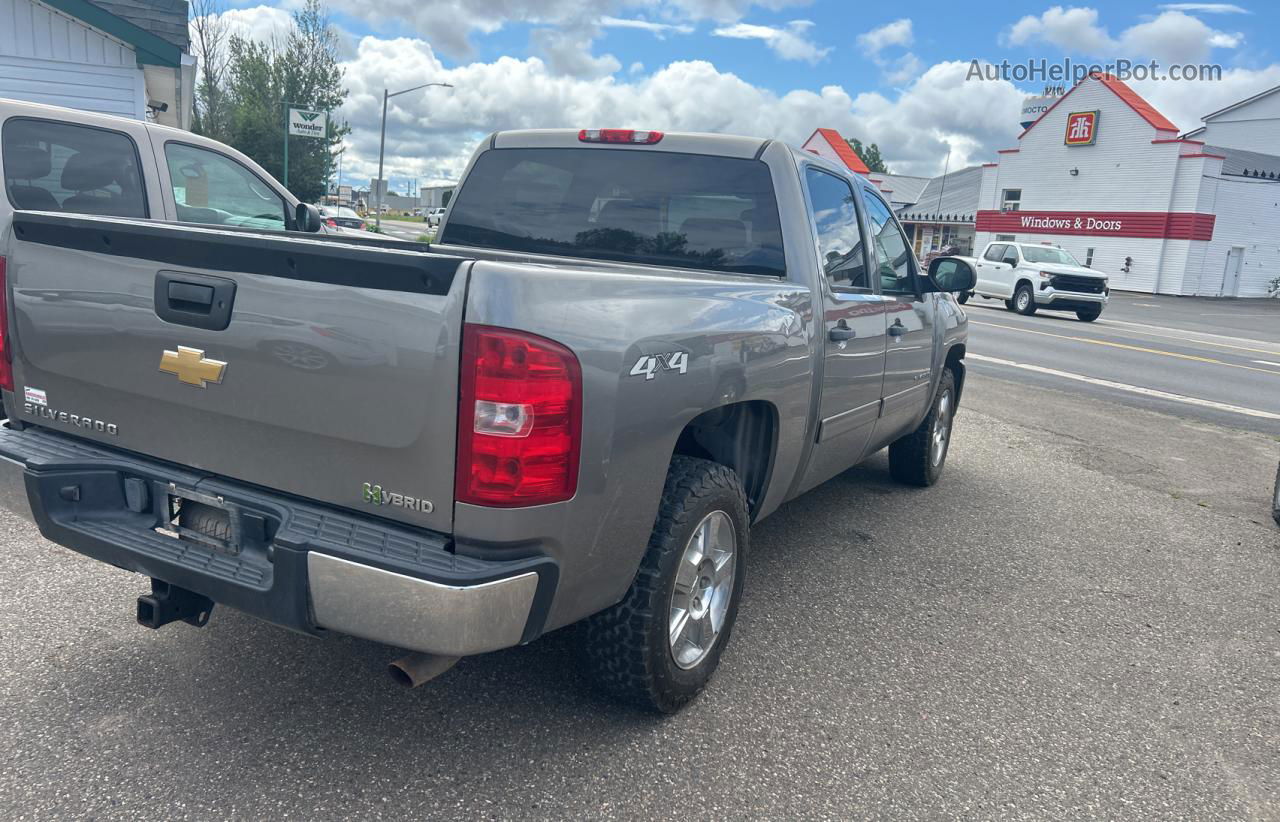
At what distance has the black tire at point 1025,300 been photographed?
2553 cm

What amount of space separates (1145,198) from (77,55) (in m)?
40.3

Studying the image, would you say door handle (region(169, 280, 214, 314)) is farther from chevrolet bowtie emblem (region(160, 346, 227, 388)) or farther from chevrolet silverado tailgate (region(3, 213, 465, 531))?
chevrolet bowtie emblem (region(160, 346, 227, 388))

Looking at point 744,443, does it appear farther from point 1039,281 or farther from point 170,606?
point 1039,281

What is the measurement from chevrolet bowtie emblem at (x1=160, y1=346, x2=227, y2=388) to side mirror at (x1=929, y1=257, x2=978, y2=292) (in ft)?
12.3

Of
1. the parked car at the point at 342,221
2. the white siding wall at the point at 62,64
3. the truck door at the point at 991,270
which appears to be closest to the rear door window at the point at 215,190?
the white siding wall at the point at 62,64

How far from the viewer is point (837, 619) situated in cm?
406

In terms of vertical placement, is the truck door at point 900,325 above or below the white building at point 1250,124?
below

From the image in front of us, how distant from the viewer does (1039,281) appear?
82.6ft

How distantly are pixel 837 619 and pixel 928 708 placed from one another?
74 cm

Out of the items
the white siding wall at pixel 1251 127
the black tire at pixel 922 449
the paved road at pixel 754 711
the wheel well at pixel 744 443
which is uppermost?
the white siding wall at pixel 1251 127

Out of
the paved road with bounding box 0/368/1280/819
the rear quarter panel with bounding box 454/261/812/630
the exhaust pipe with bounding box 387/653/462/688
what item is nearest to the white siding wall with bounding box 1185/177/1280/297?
the paved road with bounding box 0/368/1280/819

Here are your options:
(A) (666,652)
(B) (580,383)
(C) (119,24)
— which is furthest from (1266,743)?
(C) (119,24)

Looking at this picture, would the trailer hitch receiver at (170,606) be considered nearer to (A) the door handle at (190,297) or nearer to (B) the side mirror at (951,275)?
(A) the door handle at (190,297)

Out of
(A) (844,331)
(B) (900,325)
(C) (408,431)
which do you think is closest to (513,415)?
(C) (408,431)
